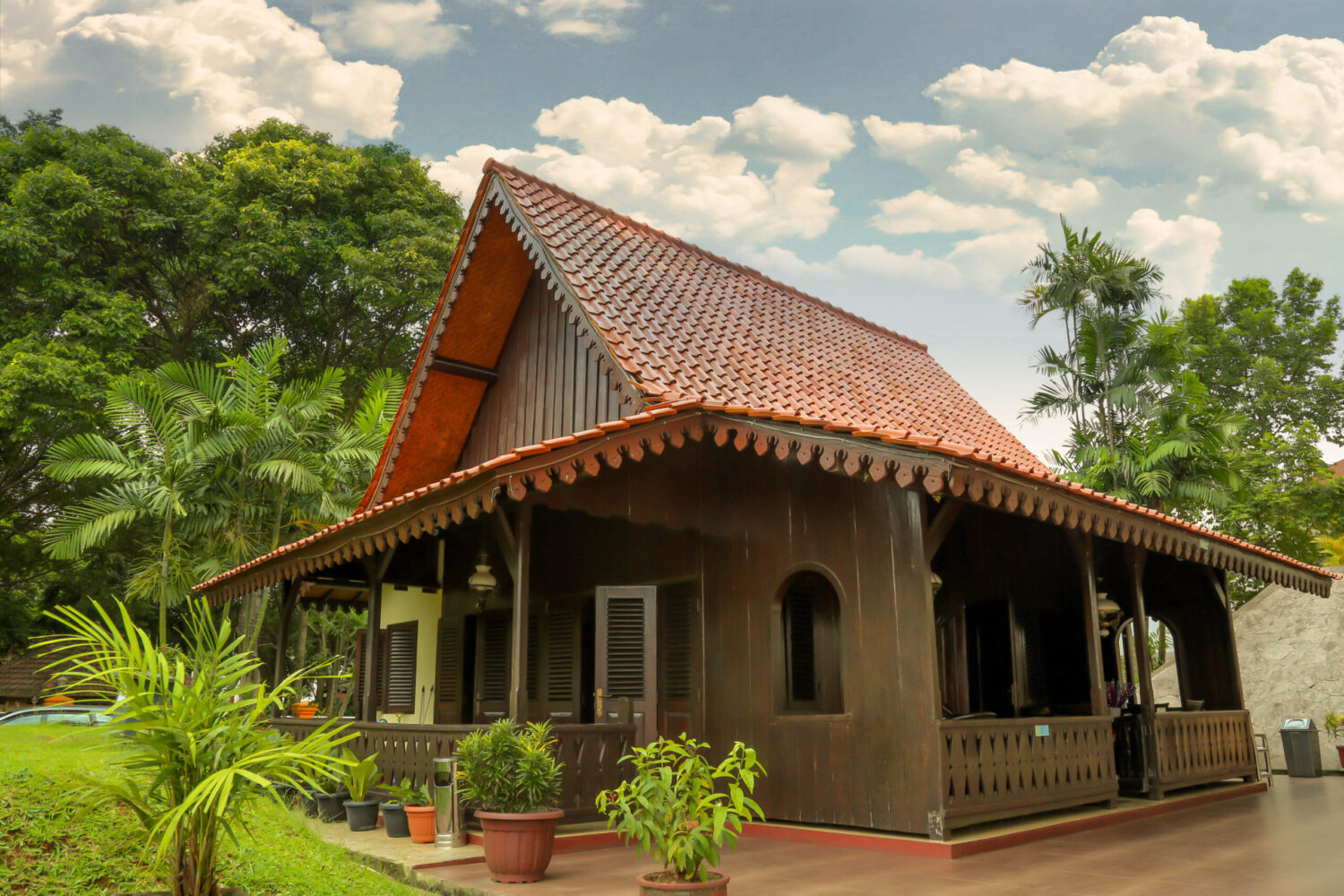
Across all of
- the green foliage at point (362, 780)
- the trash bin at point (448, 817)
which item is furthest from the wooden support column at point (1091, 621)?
the green foliage at point (362, 780)

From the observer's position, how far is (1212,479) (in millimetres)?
18844

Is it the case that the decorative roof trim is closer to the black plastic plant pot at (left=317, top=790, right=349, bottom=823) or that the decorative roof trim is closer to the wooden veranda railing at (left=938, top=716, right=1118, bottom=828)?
the wooden veranda railing at (left=938, top=716, right=1118, bottom=828)

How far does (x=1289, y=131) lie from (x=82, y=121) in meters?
37.8

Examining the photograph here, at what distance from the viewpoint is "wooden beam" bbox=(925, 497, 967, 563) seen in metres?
6.76

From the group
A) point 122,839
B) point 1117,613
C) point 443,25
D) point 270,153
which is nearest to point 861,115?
point 443,25

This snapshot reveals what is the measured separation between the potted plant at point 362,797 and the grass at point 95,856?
5.85 feet

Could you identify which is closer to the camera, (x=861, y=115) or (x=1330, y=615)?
(x=1330, y=615)

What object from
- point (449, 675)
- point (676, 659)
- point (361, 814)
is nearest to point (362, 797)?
point (361, 814)

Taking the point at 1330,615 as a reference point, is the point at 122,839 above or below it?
below

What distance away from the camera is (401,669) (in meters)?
12.1

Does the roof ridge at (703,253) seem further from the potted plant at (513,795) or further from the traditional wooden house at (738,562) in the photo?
the potted plant at (513,795)

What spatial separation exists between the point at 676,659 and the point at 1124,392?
15.5 metres

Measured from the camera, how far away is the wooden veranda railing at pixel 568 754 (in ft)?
23.7

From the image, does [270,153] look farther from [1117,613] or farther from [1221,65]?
[1221,65]
